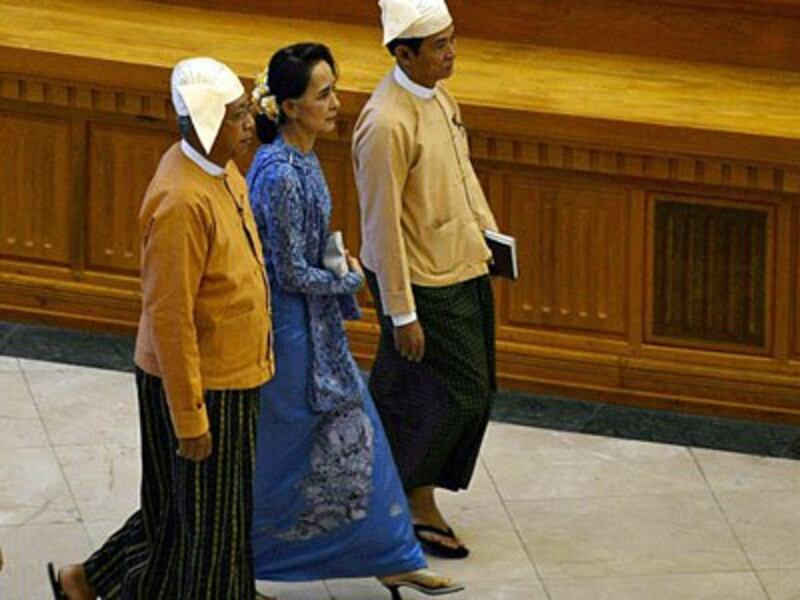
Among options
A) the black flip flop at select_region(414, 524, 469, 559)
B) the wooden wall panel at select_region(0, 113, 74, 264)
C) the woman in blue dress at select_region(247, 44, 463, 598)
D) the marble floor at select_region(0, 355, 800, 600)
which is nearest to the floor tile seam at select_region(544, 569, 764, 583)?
the marble floor at select_region(0, 355, 800, 600)

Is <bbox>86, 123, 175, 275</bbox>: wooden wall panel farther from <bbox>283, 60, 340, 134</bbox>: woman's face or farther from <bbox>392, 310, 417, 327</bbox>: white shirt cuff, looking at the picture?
<bbox>283, 60, 340, 134</bbox>: woman's face

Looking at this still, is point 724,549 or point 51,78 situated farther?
point 51,78

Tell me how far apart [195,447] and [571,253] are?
2.40m

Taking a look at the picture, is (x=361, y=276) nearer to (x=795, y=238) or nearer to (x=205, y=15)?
(x=795, y=238)

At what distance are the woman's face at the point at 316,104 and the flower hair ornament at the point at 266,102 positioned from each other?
0.09 feet

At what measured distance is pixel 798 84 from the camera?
818 centimetres

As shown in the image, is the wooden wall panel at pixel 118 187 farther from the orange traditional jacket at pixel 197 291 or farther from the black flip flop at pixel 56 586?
the orange traditional jacket at pixel 197 291

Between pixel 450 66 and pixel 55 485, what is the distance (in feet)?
5.59

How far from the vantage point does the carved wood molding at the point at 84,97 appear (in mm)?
8125

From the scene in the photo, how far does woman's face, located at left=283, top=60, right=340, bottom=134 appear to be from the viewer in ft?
20.3

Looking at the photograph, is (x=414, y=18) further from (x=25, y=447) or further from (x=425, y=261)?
(x=25, y=447)

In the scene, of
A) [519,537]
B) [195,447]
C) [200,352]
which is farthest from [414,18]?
[519,537]

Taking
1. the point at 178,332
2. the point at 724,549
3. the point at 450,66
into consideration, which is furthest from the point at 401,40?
the point at 724,549

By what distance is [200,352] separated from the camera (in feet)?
19.1
